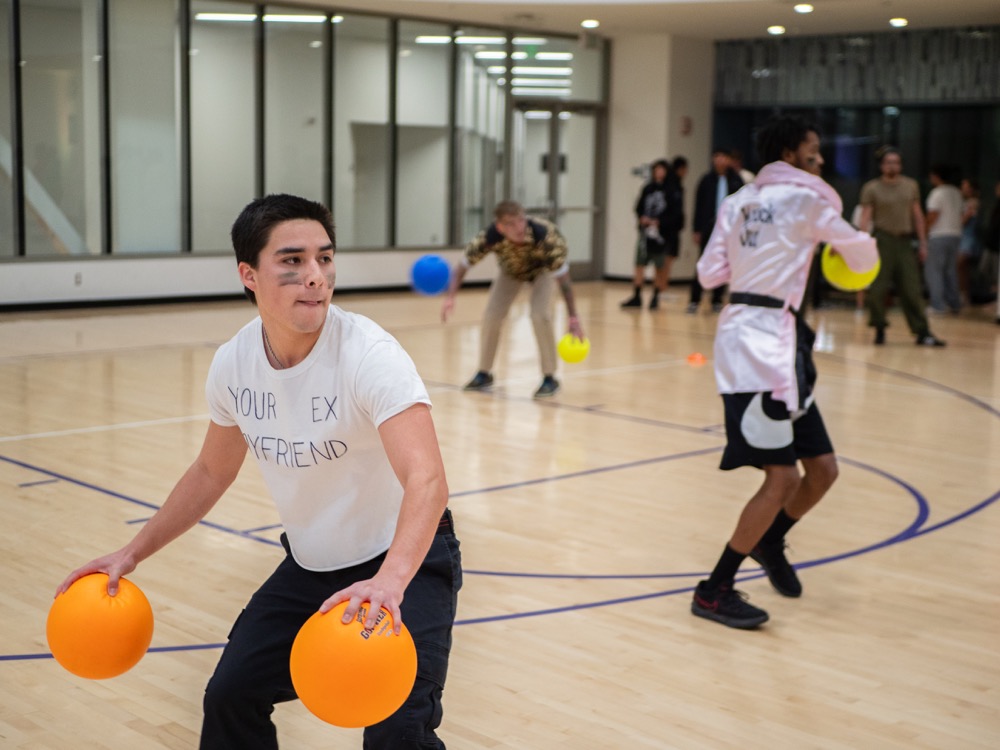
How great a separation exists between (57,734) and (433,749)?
1.63 m

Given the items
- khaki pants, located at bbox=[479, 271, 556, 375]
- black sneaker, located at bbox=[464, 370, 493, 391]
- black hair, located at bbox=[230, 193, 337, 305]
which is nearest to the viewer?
black hair, located at bbox=[230, 193, 337, 305]

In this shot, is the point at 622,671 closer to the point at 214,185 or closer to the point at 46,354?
the point at 46,354

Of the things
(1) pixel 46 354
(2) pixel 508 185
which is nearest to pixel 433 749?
(1) pixel 46 354

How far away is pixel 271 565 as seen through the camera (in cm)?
537

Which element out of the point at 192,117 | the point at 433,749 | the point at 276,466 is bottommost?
the point at 433,749

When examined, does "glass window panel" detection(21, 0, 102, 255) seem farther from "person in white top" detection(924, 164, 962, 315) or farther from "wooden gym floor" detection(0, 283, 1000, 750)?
"person in white top" detection(924, 164, 962, 315)

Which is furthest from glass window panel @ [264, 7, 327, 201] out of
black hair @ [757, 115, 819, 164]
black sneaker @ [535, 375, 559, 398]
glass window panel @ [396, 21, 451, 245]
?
black hair @ [757, 115, 819, 164]

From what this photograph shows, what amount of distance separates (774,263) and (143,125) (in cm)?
1233

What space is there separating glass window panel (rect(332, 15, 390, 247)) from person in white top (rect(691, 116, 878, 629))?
1296 centimetres

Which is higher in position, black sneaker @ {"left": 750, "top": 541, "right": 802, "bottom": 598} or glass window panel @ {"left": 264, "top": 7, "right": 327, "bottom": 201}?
glass window panel @ {"left": 264, "top": 7, "right": 327, "bottom": 201}

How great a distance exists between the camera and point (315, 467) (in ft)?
8.80

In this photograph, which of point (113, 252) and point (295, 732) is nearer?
point (295, 732)

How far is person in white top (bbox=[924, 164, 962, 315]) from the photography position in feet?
52.3

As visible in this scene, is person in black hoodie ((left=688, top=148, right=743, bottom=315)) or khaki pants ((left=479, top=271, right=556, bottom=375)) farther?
person in black hoodie ((left=688, top=148, right=743, bottom=315))
